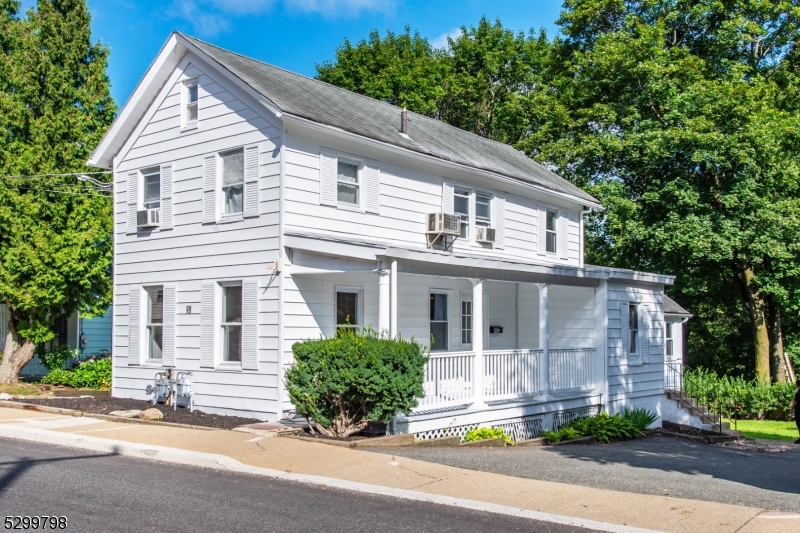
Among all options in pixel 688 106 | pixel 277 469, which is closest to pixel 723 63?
pixel 688 106

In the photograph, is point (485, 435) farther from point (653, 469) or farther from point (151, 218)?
point (151, 218)

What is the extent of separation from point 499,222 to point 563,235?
144 inches

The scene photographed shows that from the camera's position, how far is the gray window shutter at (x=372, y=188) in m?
16.7

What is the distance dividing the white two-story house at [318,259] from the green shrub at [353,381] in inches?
37.2

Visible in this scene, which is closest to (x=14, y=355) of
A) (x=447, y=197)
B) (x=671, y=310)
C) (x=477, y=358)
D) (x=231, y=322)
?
(x=231, y=322)

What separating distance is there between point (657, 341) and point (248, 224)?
12.2 metres

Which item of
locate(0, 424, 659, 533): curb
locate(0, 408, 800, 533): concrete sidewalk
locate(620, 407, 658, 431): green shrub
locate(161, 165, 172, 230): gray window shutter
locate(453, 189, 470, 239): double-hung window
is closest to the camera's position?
locate(0, 424, 659, 533): curb

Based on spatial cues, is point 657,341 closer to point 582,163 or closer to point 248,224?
point 582,163

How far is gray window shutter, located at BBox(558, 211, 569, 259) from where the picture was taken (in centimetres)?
2333

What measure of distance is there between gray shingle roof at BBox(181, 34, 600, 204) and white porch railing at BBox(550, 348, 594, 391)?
4.94 meters

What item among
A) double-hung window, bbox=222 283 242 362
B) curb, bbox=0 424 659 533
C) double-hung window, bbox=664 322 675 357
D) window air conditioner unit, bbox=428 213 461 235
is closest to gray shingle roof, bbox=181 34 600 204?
window air conditioner unit, bbox=428 213 461 235

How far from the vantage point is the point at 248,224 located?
15289mm

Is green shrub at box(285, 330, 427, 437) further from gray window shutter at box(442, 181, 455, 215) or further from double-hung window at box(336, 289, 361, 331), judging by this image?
gray window shutter at box(442, 181, 455, 215)

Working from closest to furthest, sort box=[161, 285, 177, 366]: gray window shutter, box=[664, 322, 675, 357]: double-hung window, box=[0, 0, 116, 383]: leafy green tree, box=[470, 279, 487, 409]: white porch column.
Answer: box=[470, 279, 487, 409]: white porch column, box=[161, 285, 177, 366]: gray window shutter, box=[0, 0, 116, 383]: leafy green tree, box=[664, 322, 675, 357]: double-hung window
